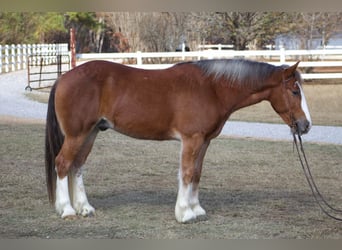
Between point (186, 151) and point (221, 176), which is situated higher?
point (186, 151)

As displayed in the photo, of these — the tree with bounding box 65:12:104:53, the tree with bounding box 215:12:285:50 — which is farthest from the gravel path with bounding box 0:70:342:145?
the tree with bounding box 65:12:104:53

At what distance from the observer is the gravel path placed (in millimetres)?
11555

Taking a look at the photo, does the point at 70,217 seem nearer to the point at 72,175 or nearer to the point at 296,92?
the point at 72,175

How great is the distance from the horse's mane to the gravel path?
20.6 feet

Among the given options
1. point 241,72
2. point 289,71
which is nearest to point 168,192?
point 241,72

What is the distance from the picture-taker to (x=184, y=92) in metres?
5.05

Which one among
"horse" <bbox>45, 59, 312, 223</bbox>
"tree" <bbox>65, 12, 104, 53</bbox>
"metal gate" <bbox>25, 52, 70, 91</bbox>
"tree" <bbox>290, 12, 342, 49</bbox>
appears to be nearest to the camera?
"horse" <bbox>45, 59, 312, 223</bbox>

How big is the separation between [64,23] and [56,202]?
35.0m

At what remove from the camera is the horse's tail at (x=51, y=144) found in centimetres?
521

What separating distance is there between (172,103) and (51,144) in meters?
1.18

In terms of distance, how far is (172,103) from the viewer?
5.02 metres

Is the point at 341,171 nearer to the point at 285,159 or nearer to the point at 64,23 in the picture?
the point at 285,159

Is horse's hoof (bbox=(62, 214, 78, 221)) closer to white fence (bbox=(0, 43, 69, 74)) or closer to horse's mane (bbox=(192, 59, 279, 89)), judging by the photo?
horse's mane (bbox=(192, 59, 279, 89))

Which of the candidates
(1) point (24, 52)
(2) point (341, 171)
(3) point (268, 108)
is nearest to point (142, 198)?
(2) point (341, 171)
